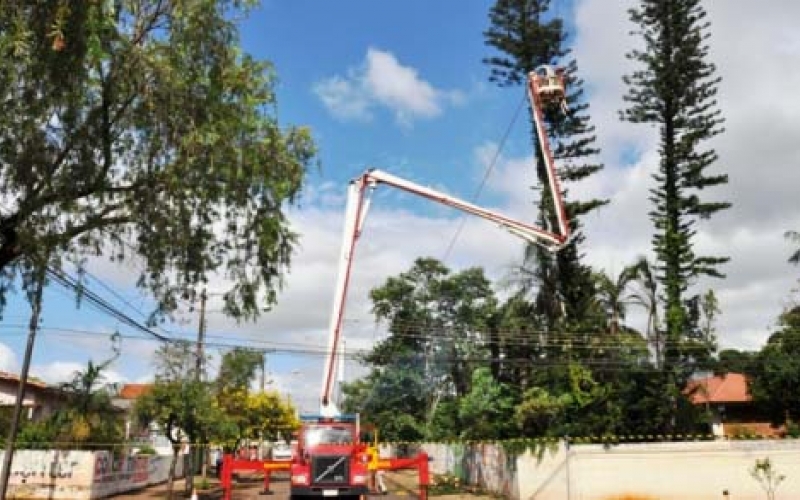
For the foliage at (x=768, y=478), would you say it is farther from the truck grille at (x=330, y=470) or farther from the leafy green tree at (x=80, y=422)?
the leafy green tree at (x=80, y=422)

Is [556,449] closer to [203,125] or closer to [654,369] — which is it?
[654,369]

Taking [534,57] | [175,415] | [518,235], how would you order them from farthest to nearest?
1. [534,57]
2. [175,415]
3. [518,235]

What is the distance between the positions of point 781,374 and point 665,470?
642 inches

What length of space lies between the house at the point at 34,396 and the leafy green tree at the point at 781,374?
103ft

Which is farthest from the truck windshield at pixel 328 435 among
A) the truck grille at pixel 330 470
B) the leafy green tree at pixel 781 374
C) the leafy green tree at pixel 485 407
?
the leafy green tree at pixel 781 374

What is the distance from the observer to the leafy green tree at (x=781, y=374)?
120 ft

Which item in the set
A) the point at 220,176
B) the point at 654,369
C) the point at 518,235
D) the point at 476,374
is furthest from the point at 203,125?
the point at 476,374

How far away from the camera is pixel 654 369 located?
3216cm

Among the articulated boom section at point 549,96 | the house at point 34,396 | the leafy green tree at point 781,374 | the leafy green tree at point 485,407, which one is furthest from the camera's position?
the leafy green tree at point 781,374

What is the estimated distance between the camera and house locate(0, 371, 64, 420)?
35.2 m

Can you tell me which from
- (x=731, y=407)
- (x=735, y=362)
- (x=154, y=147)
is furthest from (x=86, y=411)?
(x=731, y=407)

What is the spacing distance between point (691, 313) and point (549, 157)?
1486 centimetres

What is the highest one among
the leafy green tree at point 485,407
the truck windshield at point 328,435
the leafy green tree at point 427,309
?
the leafy green tree at point 427,309

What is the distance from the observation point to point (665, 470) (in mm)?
23484
